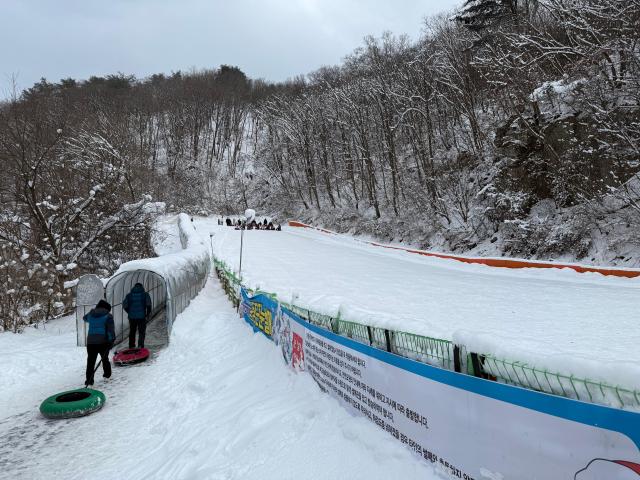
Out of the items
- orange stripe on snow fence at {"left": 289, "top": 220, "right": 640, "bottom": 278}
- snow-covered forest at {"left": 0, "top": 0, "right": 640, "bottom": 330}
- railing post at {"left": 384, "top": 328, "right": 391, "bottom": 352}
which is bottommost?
orange stripe on snow fence at {"left": 289, "top": 220, "right": 640, "bottom": 278}

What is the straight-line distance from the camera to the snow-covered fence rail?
1373 cm

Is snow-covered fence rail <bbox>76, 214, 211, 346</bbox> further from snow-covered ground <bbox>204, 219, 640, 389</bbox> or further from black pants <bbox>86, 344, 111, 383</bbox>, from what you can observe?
black pants <bbox>86, 344, 111, 383</bbox>

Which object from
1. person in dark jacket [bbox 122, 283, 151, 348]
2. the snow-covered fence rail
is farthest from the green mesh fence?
the snow-covered fence rail

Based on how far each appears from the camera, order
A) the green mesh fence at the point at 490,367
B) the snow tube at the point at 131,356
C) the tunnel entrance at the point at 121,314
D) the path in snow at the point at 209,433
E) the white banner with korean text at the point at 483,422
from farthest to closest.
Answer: the tunnel entrance at the point at 121,314 → the snow tube at the point at 131,356 → the path in snow at the point at 209,433 → the green mesh fence at the point at 490,367 → the white banner with korean text at the point at 483,422

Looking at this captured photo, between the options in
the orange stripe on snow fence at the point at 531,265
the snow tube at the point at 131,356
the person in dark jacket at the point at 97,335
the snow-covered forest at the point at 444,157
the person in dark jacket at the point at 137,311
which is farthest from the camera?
the snow-covered forest at the point at 444,157

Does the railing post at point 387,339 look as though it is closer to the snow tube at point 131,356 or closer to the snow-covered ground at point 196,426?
the snow-covered ground at point 196,426

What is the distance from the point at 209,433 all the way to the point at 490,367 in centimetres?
512

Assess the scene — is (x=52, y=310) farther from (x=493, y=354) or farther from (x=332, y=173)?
(x=332, y=173)

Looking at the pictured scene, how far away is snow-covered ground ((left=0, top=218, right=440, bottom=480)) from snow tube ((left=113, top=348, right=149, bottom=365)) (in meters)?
0.29

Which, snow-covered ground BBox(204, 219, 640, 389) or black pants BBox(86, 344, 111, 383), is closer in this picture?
snow-covered ground BBox(204, 219, 640, 389)

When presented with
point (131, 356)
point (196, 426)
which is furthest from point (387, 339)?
point (131, 356)

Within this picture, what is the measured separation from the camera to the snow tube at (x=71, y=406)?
326 inches

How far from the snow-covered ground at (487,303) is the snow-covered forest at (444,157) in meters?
4.84

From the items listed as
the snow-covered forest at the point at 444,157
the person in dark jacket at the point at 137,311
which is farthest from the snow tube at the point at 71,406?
the snow-covered forest at the point at 444,157
